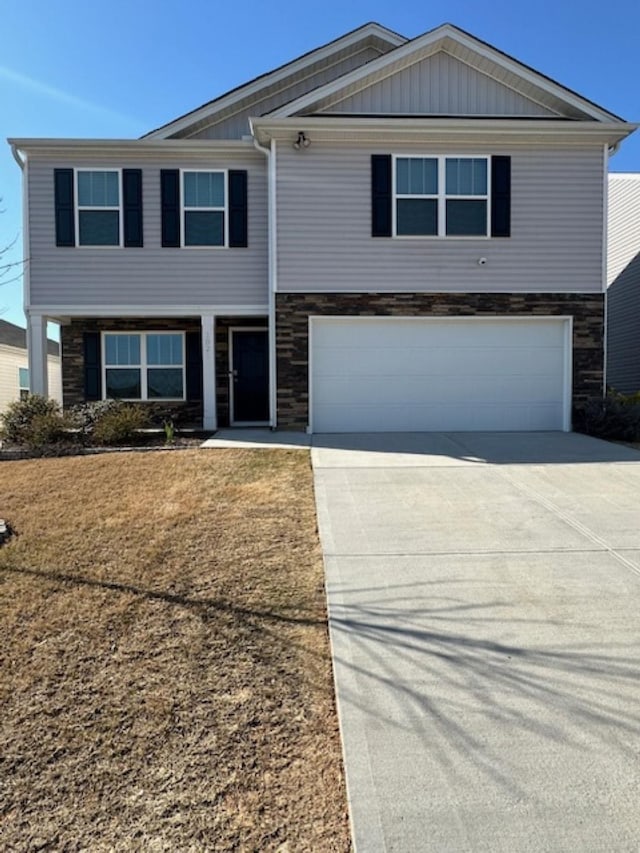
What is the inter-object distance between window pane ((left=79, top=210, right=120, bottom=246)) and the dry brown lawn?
727 centimetres

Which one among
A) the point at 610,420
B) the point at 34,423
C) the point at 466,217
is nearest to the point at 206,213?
the point at 466,217

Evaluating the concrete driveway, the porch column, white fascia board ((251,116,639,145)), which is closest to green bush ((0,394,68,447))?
the porch column

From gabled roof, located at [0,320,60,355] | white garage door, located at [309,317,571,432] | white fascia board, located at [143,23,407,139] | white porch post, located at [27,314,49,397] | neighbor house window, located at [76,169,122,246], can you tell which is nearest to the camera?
white garage door, located at [309,317,571,432]

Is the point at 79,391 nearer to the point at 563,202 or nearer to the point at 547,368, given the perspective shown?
the point at 547,368

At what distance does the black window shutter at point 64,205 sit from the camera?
11.2 metres

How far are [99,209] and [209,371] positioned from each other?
3.73 m

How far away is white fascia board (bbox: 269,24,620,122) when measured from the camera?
1080cm

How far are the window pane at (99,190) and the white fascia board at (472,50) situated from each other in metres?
3.78

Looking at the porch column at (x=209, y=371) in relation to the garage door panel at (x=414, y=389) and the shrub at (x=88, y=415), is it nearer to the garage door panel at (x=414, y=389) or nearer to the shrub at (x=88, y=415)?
the shrub at (x=88, y=415)

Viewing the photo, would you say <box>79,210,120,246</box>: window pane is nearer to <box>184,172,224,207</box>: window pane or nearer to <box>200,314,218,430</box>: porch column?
<box>184,172,224,207</box>: window pane

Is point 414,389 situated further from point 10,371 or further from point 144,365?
point 10,371

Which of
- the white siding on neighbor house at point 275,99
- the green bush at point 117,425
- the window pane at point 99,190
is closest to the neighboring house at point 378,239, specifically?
the window pane at point 99,190

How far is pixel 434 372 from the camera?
11133mm

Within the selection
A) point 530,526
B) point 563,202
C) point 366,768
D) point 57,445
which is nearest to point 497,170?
point 563,202
